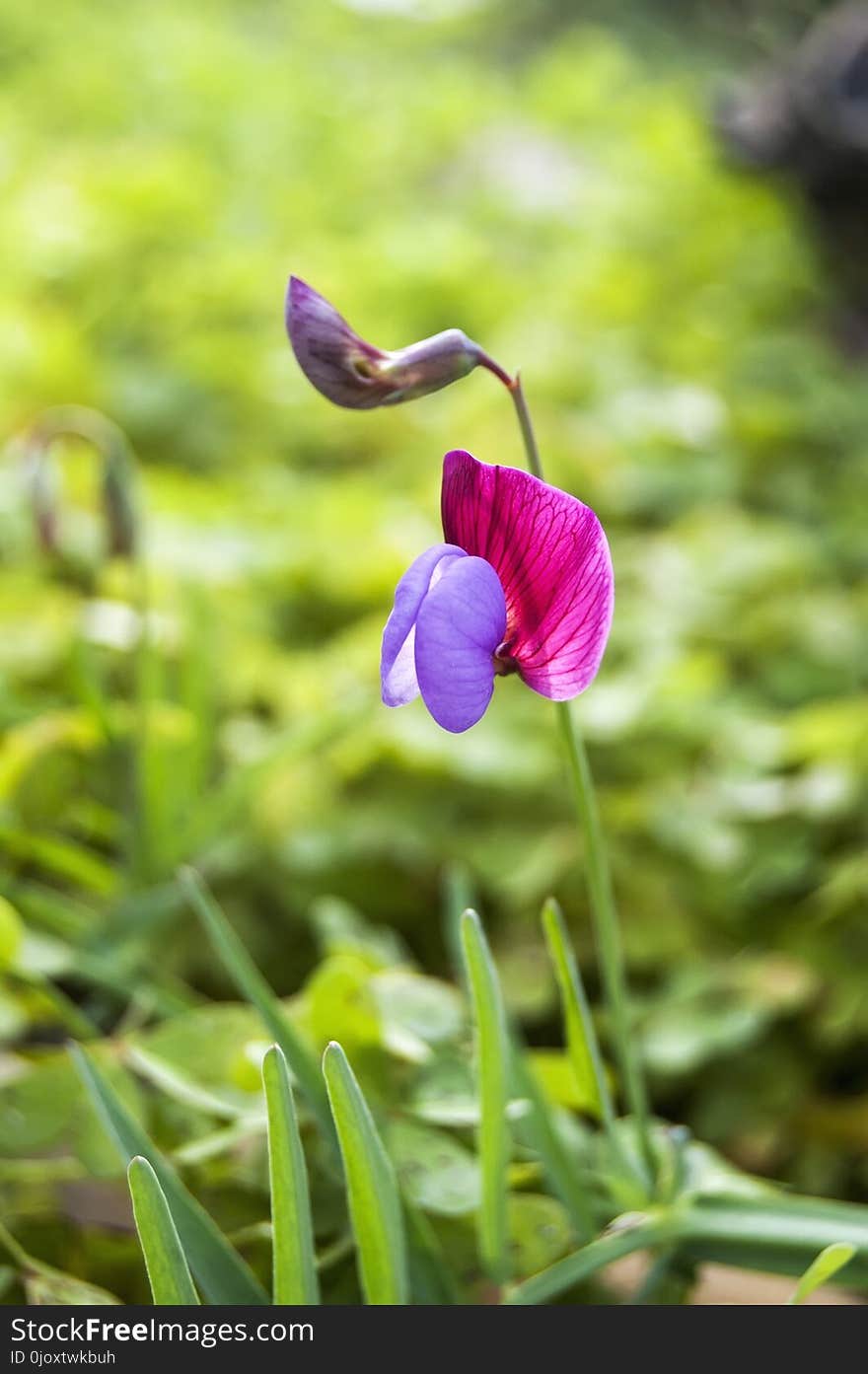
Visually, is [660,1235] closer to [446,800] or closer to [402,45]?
[446,800]

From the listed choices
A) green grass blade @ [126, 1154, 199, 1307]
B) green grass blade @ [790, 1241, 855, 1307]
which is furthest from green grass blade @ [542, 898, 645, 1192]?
green grass blade @ [126, 1154, 199, 1307]

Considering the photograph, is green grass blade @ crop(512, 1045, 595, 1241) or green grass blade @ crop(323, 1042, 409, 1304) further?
green grass blade @ crop(512, 1045, 595, 1241)

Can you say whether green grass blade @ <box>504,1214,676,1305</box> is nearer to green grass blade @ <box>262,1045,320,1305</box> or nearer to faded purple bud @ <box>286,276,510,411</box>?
green grass blade @ <box>262,1045,320,1305</box>

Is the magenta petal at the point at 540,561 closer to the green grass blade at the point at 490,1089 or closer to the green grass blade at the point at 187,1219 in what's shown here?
the green grass blade at the point at 490,1089

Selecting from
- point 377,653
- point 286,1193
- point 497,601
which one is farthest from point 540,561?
point 377,653

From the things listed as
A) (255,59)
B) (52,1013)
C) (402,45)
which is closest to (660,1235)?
(52,1013)
